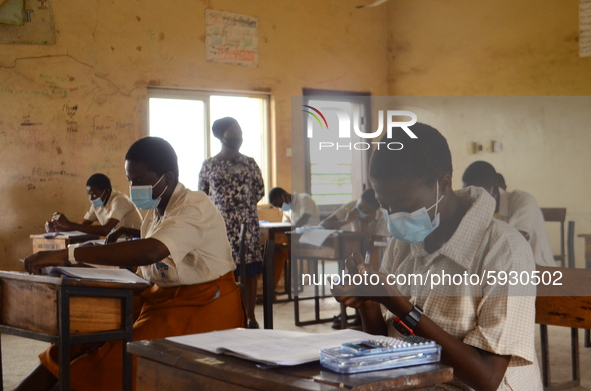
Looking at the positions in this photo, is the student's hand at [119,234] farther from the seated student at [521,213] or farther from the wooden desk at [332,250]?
the seated student at [521,213]

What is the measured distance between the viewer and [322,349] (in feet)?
3.12

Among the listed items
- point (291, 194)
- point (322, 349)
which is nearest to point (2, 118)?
point (291, 194)

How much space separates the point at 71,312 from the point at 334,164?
18.4ft

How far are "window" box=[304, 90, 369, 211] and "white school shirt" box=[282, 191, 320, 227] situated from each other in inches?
15.6

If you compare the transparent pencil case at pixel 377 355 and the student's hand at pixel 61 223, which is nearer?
the transparent pencil case at pixel 377 355

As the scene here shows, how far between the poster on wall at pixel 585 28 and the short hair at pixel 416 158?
495 cm

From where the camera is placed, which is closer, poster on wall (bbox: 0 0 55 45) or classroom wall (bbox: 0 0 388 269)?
poster on wall (bbox: 0 0 55 45)

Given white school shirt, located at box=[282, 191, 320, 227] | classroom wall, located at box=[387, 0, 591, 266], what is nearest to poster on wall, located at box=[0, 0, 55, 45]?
white school shirt, located at box=[282, 191, 320, 227]

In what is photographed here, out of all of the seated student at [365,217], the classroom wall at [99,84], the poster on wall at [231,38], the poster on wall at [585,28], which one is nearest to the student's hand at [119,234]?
the seated student at [365,217]

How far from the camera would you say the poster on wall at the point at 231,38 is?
622 cm

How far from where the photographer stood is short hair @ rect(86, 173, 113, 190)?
16.6 feet

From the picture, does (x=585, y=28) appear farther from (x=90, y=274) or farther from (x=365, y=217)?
(x=90, y=274)

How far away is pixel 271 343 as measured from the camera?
1.04 meters

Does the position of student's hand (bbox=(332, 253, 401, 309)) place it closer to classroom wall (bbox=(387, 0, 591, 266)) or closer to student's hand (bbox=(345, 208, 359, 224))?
student's hand (bbox=(345, 208, 359, 224))
